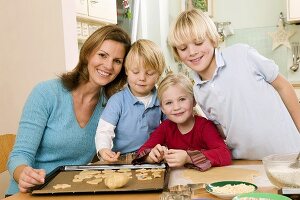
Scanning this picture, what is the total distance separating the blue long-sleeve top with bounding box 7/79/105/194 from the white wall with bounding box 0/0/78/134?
2.21ft

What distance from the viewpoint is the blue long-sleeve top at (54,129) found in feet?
5.51

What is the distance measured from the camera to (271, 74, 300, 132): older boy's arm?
1.56m

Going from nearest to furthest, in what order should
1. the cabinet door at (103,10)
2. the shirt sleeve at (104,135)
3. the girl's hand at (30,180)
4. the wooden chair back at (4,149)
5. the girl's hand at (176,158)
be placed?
the girl's hand at (30,180), the girl's hand at (176,158), the shirt sleeve at (104,135), the wooden chair back at (4,149), the cabinet door at (103,10)

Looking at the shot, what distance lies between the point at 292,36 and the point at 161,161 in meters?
3.35

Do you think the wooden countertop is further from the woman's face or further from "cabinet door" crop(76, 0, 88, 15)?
"cabinet door" crop(76, 0, 88, 15)

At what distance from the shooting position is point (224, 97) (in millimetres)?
1499

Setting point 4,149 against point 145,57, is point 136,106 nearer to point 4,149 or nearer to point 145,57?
point 145,57

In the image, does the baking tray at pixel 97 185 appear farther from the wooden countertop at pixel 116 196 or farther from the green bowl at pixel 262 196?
the green bowl at pixel 262 196

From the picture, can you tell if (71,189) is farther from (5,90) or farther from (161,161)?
(5,90)

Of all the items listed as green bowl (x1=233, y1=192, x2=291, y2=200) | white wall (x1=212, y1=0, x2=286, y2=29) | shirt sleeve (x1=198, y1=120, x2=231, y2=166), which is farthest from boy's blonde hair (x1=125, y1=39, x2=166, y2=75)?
white wall (x1=212, y1=0, x2=286, y2=29)

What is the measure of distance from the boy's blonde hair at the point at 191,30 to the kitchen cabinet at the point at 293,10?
2.66 meters

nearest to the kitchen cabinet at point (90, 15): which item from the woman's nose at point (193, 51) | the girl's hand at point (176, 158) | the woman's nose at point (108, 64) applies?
the woman's nose at point (108, 64)

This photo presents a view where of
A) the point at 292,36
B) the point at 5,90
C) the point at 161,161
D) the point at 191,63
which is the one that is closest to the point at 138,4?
the point at 292,36

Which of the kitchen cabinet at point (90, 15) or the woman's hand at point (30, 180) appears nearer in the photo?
the woman's hand at point (30, 180)
